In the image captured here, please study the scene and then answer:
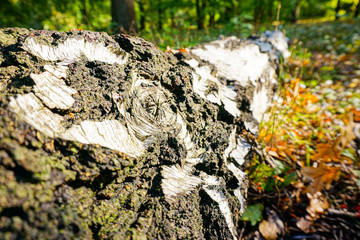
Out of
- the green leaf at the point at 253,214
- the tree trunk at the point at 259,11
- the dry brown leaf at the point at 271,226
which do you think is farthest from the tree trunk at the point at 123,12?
the dry brown leaf at the point at 271,226

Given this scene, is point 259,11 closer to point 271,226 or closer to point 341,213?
point 341,213

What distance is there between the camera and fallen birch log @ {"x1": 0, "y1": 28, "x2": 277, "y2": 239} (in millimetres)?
681

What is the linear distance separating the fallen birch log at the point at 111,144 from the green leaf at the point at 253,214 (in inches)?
8.6

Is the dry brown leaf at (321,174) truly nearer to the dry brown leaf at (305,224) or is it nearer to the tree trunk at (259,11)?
the dry brown leaf at (305,224)

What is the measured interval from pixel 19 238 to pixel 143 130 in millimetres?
651

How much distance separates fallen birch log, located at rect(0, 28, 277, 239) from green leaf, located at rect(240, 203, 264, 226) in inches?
8.6

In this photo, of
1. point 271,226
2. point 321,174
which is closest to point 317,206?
point 321,174

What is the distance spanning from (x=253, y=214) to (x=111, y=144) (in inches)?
48.8

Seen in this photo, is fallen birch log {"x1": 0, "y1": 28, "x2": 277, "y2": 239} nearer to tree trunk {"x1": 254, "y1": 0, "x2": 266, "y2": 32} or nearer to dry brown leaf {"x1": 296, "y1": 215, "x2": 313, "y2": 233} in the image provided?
dry brown leaf {"x1": 296, "y1": 215, "x2": 313, "y2": 233}

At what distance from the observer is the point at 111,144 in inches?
35.4

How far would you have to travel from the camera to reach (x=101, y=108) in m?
0.97

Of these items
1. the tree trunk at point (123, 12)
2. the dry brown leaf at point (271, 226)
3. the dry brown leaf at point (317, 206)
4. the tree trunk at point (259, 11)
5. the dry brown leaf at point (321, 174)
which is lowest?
the dry brown leaf at point (271, 226)

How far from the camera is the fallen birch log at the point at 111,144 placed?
2.23 feet

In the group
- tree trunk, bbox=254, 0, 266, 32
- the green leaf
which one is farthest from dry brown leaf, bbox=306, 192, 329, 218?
tree trunk, bbox=254, 0, 266, 32
